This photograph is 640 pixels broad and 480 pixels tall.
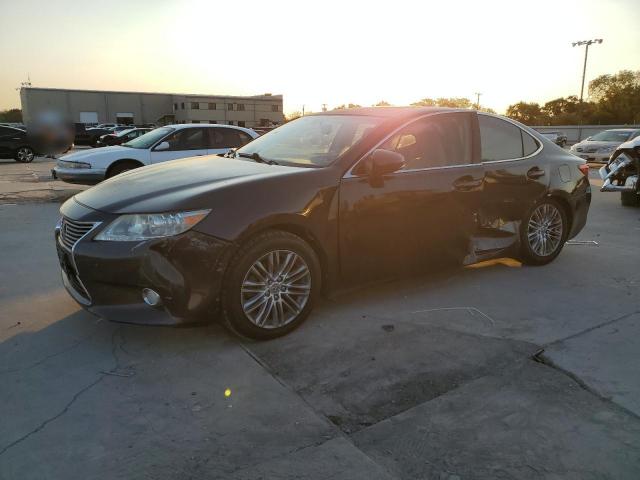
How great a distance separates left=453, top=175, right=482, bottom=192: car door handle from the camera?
4348 millimetres

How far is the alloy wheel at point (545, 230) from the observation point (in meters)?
5.14

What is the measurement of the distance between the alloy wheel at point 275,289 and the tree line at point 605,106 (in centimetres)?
6097

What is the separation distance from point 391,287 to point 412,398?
1.88 meters

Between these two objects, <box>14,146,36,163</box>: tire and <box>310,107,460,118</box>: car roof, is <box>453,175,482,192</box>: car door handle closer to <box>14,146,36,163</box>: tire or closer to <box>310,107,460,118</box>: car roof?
<box>310,107,460,118</box>: car roof

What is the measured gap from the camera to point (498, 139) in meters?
4.86

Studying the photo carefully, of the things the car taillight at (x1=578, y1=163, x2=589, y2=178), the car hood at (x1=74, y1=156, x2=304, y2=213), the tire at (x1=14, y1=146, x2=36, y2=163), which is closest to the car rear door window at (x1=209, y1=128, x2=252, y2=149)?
the car hood at (x1=74, y1=156, x2=304, y2=213)

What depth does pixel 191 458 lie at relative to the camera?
91.1 inches

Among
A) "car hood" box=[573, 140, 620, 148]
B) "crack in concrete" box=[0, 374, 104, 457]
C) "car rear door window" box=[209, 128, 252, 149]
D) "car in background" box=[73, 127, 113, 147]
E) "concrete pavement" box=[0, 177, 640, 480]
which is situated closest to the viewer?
"concrete pavement" box=[0, 177, 640, 480]

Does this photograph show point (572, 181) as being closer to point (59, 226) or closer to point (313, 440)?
point (313, 440)

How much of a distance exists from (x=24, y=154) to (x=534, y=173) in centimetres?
2072

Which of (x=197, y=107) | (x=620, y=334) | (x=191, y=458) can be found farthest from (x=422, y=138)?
(x=197, y=107)

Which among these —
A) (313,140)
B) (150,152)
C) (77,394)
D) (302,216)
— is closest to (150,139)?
(150,152)

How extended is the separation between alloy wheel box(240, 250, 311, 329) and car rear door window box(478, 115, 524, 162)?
215 cm

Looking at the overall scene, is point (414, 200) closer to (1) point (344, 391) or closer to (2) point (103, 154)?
(1) point (344, 391)
